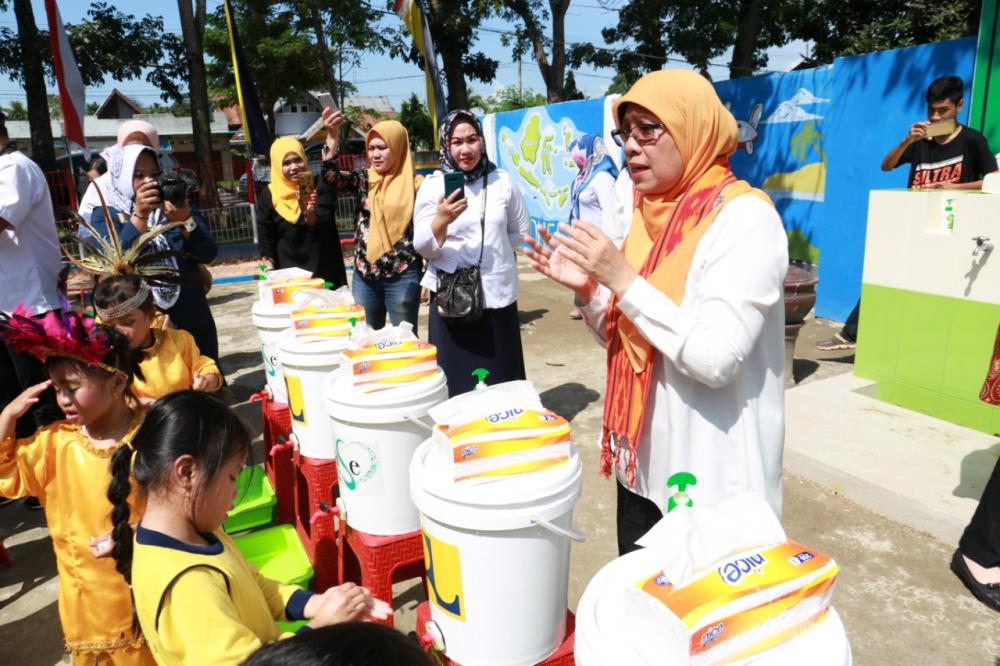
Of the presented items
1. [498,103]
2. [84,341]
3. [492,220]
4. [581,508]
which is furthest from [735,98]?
[498,103]

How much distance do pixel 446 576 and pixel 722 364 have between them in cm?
83

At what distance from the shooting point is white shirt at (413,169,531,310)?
11.2 ft

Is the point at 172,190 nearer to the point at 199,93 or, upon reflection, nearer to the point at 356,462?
the point at 356,462

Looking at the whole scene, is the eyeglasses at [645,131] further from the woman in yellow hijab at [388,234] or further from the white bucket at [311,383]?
the woman in yellow hijab at [388,234]

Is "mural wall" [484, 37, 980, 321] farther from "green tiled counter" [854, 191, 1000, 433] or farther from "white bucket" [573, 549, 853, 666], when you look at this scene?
"white bucket" [573, 549, 853, 666]

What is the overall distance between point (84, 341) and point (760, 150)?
705cm

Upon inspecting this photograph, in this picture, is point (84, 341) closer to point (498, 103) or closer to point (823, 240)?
point (823, 240)

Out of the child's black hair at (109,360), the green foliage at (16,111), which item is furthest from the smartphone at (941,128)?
the green foliage at (16,111)

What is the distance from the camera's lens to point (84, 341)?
195cm

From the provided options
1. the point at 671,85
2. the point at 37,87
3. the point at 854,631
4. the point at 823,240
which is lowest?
the point at 854,631

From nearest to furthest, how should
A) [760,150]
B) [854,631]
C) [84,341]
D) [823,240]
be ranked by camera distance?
1. [84,341]
2. [854,631]
3. [823,240]
4. [760,150]

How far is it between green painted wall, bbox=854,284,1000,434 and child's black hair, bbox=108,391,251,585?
13.0 ft

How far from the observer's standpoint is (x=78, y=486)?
200 centimetres

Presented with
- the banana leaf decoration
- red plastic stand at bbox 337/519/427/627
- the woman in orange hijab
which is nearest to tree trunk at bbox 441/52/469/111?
the banana leaf decoration
